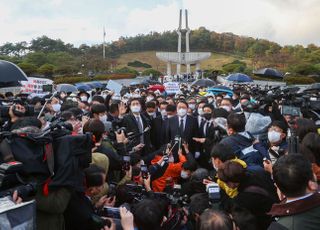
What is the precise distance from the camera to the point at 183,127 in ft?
21.6

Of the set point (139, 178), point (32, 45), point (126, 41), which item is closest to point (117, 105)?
point (139, 178)

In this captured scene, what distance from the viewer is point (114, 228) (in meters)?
2.71

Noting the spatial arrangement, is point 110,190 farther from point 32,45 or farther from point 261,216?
point 32,45

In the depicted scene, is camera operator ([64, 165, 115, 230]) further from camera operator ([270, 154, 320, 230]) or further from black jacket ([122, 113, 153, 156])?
black jacket ([122, 113, 153, 156])

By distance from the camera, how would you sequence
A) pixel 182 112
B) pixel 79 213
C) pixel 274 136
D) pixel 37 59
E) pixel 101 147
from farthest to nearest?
1. pixel 37 59
2. pixel 182 112
3. pixel 274 136
4. pixel 101 147
5. pixel 79 213

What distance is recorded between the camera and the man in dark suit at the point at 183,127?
6559 millimetres

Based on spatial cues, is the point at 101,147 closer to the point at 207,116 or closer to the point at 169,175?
the point at 169,175

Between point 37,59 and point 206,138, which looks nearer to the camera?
point 206,138

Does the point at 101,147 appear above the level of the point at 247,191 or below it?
above

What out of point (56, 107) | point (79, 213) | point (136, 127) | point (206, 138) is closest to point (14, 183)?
point (79, 213)

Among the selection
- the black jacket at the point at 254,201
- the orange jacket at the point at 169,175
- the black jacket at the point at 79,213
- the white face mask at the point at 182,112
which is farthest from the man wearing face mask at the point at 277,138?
the black jacket at the point at 79,213

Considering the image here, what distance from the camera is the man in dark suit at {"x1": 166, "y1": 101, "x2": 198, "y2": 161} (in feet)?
21.5

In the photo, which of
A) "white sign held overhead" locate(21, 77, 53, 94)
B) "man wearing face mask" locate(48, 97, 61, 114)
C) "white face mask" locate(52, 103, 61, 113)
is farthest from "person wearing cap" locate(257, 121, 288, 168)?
"white sign held overhead" locate(21, 77, 53, 94)

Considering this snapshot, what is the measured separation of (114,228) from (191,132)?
4030mm
